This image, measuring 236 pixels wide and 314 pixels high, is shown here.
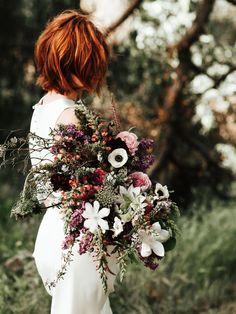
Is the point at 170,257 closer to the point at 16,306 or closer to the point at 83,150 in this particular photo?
the point at 16,306

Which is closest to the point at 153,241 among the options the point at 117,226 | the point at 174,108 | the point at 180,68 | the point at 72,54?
the point at 117,226

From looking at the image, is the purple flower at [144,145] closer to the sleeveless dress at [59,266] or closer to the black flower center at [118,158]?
the black flower center at [118,158]

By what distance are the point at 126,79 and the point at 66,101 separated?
16.6ft

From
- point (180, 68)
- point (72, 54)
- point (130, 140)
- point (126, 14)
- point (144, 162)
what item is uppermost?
point (72, 54)

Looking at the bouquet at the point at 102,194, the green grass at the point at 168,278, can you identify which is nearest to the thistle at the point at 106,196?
the bouquet at the point at 102,194

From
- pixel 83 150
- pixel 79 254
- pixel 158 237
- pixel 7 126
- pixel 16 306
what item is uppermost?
pixel 83 150

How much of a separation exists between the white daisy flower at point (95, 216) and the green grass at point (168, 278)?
1912 mm

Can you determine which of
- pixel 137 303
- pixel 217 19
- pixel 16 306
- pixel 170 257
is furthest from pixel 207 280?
pixel 217 19

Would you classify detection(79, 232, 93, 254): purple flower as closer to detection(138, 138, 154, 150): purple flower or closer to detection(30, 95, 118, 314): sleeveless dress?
detection(30, 95, 118, 314): sleeveless dress

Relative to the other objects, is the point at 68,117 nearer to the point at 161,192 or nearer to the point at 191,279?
the point at 161,192

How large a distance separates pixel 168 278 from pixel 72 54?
3.18 m

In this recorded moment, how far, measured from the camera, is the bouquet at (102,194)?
2922mm

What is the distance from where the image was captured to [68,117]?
3225 millimetres

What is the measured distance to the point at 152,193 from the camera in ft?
10.1
